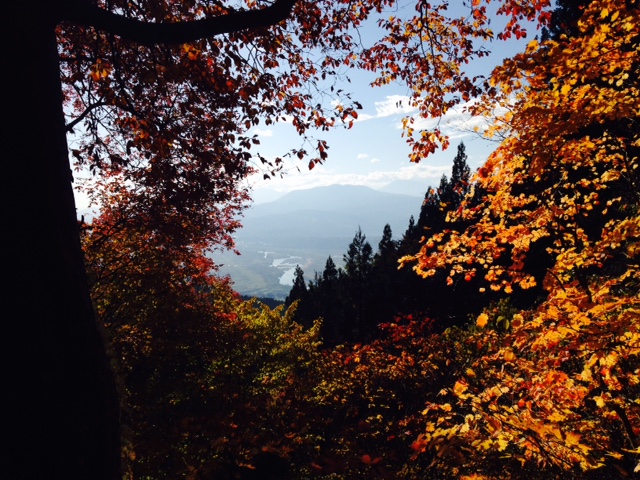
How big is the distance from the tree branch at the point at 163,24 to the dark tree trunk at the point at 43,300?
212mm

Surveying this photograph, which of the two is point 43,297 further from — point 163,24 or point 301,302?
point 301,302

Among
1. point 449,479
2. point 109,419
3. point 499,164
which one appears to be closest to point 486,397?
point 499,164

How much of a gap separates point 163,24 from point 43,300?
2080 mm

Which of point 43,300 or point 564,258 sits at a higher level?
point 43,300

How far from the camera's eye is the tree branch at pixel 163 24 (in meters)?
2.47

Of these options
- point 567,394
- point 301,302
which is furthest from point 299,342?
point 301,302

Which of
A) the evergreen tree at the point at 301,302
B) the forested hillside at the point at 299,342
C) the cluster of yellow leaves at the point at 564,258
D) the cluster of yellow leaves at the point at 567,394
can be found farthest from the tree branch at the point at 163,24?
the evergreen tree at the point at 301,302

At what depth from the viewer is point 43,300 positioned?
1.90 m

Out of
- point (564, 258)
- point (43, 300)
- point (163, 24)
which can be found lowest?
point (564, 258)

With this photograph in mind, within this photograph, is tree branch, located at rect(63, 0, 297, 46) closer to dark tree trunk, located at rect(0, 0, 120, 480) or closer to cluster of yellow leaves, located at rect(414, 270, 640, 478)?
dark tree trunk, located at rect(0, 0, 120, 480)

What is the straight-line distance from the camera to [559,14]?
62.0ft

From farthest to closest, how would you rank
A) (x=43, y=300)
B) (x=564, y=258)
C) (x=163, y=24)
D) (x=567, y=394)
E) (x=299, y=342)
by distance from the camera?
(x=299, y=342), (x=564, y=258), (x=567, y=394), (x=163, y=24), (x=43, y=300)

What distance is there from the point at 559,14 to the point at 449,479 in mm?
23317

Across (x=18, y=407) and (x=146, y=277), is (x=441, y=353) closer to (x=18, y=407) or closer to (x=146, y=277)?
(x=146, y=277)
